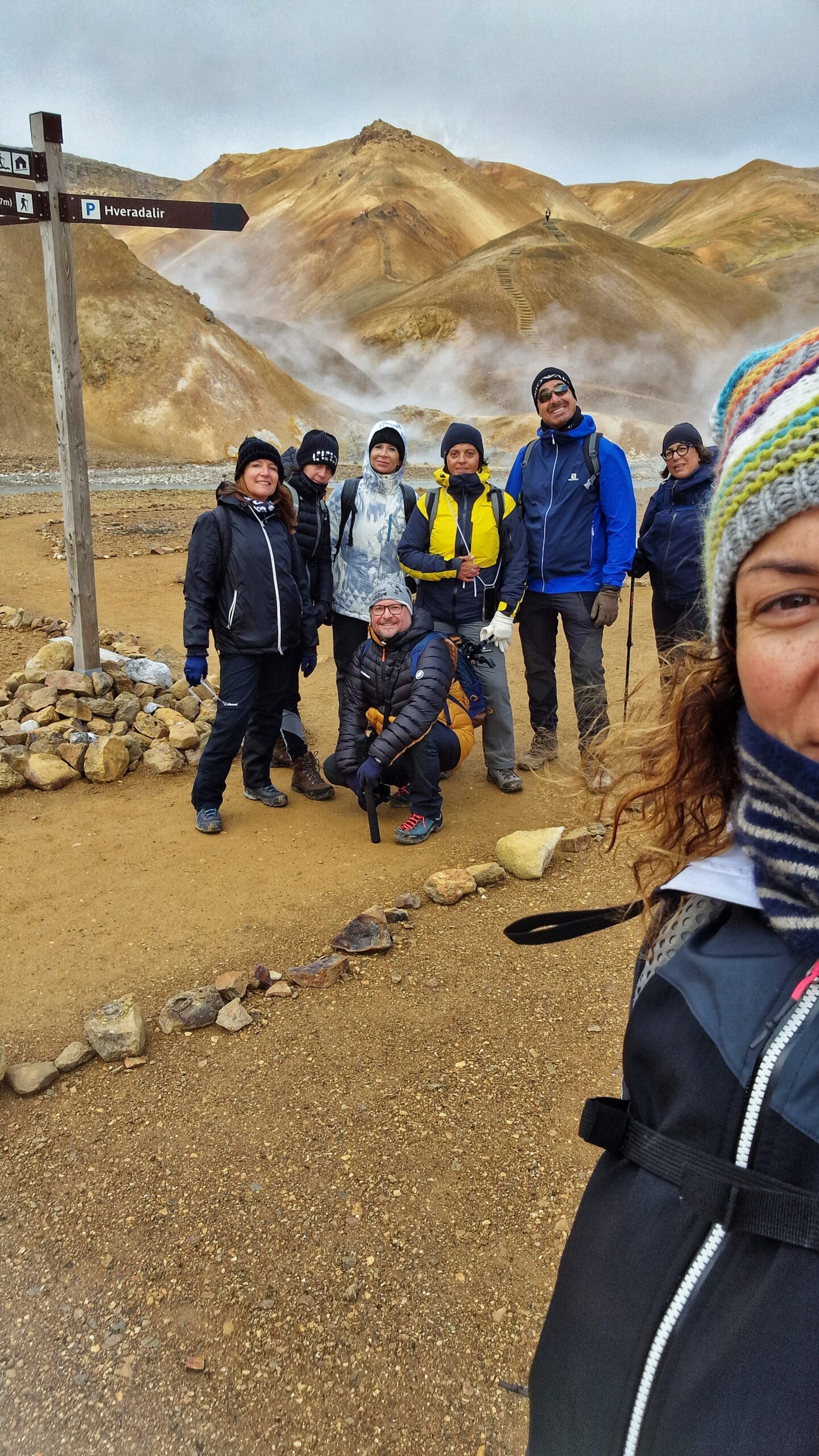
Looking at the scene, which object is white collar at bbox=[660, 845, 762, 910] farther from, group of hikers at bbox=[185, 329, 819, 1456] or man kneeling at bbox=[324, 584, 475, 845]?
man kneeling at bbox=[324, 584, 475, 845]

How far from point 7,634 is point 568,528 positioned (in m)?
4.91

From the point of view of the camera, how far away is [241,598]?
4.68 meters

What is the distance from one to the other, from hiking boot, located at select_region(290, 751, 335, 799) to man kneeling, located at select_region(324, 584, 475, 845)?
15.4 inches

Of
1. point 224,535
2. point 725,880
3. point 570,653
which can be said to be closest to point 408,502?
point 224,535

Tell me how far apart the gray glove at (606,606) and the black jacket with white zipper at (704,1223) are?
430 cm

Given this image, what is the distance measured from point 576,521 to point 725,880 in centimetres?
446

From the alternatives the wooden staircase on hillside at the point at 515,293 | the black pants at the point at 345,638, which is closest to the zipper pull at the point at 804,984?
the black pants at the point at 345,638

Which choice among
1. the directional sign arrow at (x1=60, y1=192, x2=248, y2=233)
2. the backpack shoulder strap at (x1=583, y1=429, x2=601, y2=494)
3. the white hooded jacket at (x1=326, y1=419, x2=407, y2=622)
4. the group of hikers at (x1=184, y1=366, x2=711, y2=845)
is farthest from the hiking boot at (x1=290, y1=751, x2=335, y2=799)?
the directional sign arrow at (x1=60, y1=192, x2=248, y2=233)

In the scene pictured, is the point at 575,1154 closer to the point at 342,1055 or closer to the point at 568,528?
the point at 342,1055

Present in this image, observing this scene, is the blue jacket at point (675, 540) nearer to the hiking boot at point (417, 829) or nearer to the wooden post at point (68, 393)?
the hiking boot at point (417, 829)

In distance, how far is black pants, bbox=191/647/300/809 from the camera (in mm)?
4770

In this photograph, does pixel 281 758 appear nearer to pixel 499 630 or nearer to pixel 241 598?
pixel 241 598

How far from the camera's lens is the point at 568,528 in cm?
517

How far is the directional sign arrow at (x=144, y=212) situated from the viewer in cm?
511
